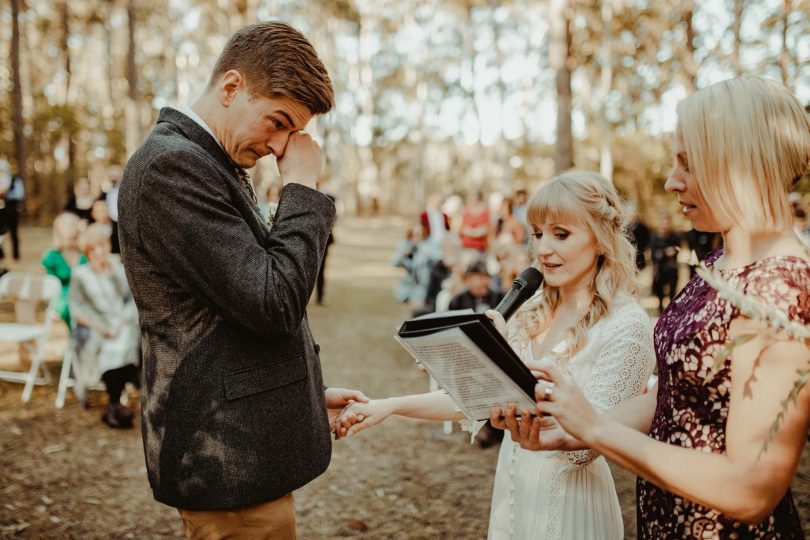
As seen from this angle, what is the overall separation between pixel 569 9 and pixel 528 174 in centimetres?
2711

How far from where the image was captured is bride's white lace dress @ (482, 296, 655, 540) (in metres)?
2.08

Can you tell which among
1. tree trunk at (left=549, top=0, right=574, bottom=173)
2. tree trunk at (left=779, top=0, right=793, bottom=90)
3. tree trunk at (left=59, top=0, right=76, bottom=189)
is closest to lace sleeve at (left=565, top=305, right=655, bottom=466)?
tree trunk at (left=549, top=0, right=574, bottom=173)

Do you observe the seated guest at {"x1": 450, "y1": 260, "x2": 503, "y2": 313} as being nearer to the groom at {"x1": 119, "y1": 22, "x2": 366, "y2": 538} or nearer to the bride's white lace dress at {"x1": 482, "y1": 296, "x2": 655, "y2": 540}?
the bride's white lace dress at {"x1": 482, "y1": 296, "x2": 655, "y2": 540}

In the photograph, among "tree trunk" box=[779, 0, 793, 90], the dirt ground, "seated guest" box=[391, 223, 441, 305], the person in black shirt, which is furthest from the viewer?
the person in black shirt

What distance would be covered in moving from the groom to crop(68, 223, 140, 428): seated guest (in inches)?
177

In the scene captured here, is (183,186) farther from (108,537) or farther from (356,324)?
(356,324)

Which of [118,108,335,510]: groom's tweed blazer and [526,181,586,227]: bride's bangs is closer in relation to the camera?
[118,108,335,510]: groom's tweed blazer

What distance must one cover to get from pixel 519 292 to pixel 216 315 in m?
0.97

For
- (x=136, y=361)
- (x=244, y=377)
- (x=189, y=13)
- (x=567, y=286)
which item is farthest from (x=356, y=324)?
(x=189, y=13)

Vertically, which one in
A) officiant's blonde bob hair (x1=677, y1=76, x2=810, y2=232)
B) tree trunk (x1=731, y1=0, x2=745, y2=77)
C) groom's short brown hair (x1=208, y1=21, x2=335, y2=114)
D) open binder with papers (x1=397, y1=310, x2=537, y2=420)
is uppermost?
tree trunk (x1=731, y1=0, x2=745, y2=77)

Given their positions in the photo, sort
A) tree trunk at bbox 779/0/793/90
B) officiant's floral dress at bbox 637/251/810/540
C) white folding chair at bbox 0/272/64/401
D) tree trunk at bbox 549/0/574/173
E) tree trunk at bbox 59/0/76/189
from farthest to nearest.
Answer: tree trunk at bbox 59/0/76/189 < tree trunk at bbox 779/0/793/90 < tree trunk at bbox 549/0/574/173 < white folding chair at bbox 0/272/64/401 < officiant's floral dress at bbox 637/251/810/540

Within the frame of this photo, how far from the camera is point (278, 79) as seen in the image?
66.2 inches

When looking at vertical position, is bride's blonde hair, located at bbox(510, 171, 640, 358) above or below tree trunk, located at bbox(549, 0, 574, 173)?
below

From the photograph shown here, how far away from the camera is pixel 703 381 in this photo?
1532 mm
